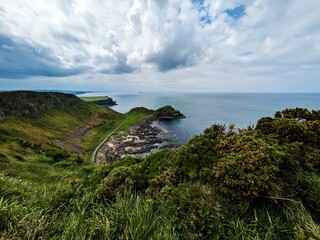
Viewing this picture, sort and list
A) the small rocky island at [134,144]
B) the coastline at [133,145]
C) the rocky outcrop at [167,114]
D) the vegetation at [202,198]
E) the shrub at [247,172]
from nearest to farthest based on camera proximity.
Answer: the vegetation at [202,198], the shrub at [247,172], the small rocky island at [134,144], the coastline at [133,145], the rocky outcrop at [167,114]

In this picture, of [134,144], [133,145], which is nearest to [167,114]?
[134,144]

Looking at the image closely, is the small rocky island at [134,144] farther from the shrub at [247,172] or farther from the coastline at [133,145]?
the shrub at [247,172]

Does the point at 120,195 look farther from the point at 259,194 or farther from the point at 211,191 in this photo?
the point at 259,194

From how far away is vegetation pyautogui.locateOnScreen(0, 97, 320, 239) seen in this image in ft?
12.9

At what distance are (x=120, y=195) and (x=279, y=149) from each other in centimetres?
491

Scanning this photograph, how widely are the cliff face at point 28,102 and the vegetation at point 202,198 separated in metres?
54.5

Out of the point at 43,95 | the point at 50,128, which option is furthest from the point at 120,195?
the point at 43,95

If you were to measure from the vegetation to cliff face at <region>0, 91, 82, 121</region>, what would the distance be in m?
54.5

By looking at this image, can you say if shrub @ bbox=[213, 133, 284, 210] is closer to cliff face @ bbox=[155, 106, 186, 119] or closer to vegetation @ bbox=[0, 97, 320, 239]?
vegetation @ bbox=[0, 97, 320, 239]

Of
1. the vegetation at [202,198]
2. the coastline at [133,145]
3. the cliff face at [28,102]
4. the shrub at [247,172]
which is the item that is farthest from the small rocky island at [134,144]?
the shrub at [247,172]

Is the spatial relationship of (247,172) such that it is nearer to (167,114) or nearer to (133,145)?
(133,145)

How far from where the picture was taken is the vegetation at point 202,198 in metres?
3.95

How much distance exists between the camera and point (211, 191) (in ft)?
15.5

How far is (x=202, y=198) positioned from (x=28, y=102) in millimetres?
81995
